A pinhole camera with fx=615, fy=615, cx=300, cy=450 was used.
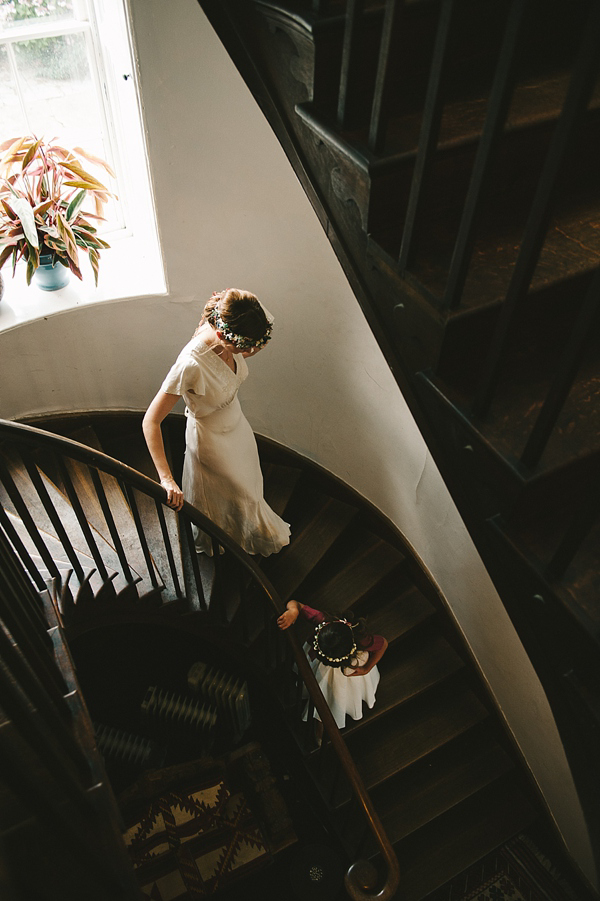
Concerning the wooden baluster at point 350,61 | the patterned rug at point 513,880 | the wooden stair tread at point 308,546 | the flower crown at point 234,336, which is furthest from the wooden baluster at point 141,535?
the patterned rug at point 513,880

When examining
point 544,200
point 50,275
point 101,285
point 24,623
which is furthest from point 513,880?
point 50,275

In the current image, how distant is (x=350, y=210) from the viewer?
138 centimetres

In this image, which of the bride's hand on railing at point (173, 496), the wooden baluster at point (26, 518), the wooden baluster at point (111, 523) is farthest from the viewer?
the bride's hand on railing at point (173, 496)

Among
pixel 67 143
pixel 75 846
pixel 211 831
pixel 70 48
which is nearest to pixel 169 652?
pixel 211 831

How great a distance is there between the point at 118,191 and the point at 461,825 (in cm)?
444

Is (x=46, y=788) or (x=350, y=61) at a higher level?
(x=350, y=61)

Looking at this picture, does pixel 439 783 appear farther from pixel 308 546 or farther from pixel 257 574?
pixel 257 574

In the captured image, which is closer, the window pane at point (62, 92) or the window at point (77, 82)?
the window at point (77, 82)

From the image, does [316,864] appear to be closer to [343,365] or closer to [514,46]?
[343,365]

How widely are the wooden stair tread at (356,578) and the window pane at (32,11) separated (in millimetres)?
3472

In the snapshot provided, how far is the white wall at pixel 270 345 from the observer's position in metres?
3.15

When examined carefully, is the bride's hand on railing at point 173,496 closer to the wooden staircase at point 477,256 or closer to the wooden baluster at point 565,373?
the wooden staircase at point 477,256

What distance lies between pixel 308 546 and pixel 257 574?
120cm

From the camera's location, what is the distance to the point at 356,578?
4012 mm
